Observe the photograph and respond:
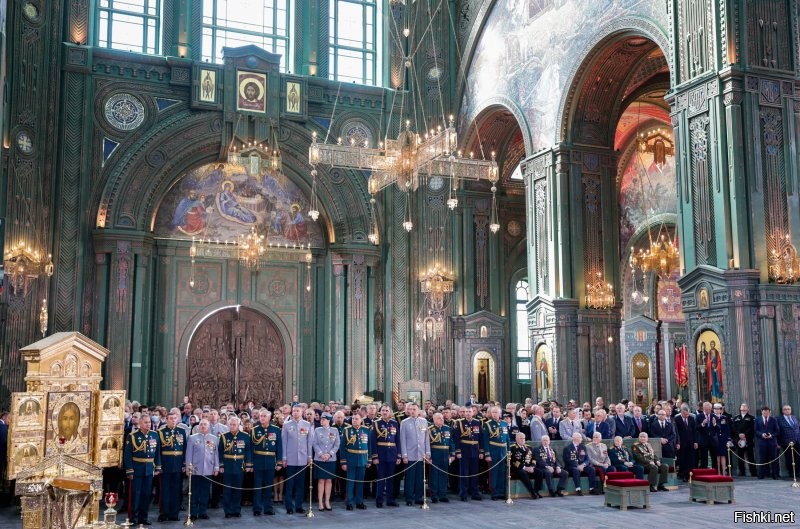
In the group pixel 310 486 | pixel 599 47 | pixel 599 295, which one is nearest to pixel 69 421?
pixel 310 486

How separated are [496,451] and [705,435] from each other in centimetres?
429

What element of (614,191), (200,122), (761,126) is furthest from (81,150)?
(761,126)

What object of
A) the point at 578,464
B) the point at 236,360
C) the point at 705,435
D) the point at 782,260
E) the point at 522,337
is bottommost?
the point at 578,464

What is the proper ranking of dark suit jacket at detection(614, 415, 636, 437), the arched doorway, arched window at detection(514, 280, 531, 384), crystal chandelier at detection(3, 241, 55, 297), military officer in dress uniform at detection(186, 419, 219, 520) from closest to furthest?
military officer in dress uniform at detection(186, 419, 219, 520), dark suit jacket at detection(614, 415, 636, 437), crystal chandelier at detection(3, 241, 55, 297), the arched doorway, arched window at detection(514, 280, 531, 384)

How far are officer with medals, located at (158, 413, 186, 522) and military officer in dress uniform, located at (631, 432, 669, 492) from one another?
7.27m

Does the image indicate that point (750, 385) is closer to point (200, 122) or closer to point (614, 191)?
point (614, 191)

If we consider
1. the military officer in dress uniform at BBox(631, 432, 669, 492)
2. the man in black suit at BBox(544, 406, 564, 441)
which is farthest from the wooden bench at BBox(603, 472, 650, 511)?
the man in black suit at BBox(544, 406, 564, 441)

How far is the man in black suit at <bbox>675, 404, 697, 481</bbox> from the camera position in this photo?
1532 cm

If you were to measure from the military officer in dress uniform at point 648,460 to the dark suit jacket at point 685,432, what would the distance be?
1.46 m

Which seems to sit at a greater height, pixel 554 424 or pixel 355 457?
pixel 554 424

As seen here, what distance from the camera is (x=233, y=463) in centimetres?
1208

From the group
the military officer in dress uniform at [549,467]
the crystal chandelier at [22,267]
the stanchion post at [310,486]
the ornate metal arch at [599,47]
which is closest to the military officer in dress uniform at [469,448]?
the military officer in dress uniform at [549,467]

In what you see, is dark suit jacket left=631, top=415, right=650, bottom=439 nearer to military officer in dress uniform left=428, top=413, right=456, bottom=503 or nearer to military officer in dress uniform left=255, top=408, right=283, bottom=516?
military officer in dress uniform left=428, top=413, right=456, bottom=503

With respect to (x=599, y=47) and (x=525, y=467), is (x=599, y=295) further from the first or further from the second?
(x=525, y=467)
